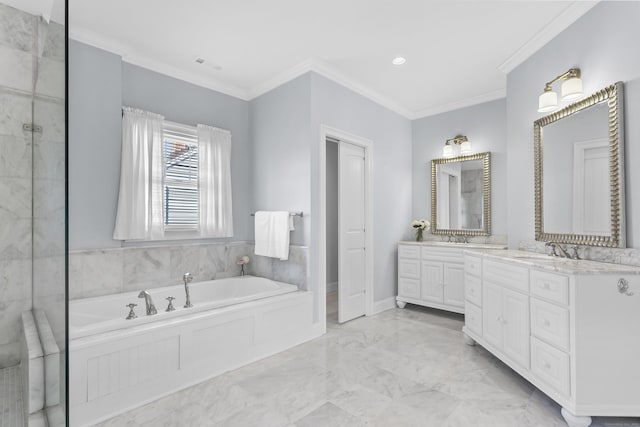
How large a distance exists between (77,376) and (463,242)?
13.0ft

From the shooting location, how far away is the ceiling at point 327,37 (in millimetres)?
2363

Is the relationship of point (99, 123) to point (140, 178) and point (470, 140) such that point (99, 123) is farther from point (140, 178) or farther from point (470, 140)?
point (470, 140)

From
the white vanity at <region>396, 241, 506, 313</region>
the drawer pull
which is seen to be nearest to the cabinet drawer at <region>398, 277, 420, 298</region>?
the white vanity at <region>396, 241, 506, 313</region>

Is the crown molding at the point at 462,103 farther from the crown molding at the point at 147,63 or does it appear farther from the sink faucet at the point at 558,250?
the crown molding at the point at 147,63

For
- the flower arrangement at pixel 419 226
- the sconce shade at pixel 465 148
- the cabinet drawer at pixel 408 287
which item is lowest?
the cabinet drawer at pixel 408 287

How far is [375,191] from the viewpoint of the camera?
3.99m

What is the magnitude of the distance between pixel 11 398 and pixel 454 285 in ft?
12.8

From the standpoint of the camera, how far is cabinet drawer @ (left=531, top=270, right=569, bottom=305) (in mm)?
1822

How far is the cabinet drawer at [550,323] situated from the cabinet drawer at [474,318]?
638 millimetres

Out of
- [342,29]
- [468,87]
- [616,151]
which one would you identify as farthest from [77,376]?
[468,87]

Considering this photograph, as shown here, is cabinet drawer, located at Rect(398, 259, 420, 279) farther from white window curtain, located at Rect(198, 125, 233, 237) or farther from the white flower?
white window curtain, located at Rect(198, 125, 233, 237)

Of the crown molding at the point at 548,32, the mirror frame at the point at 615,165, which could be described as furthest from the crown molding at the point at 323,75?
the mirror frame at the point at 615,165

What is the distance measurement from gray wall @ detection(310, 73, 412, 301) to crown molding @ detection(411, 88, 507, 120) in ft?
0.78

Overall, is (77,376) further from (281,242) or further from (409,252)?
(409,252)
